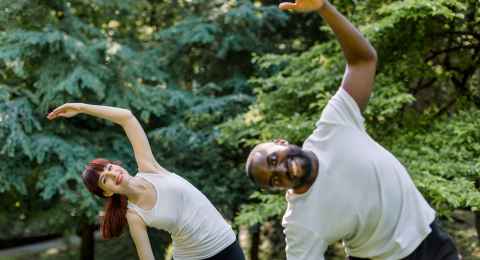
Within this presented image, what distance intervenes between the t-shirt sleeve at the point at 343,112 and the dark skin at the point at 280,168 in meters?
0.14

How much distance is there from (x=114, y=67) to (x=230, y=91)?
6.31 feet

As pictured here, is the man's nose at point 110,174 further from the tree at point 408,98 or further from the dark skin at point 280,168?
the tree at point 408,98

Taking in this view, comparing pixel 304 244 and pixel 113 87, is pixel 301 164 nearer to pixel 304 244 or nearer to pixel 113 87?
pixel 304 244

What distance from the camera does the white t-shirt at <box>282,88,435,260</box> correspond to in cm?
153

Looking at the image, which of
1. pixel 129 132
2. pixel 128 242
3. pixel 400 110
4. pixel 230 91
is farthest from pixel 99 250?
pixel 129 132

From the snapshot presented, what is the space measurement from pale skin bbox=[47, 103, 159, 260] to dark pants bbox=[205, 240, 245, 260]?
1.24ft

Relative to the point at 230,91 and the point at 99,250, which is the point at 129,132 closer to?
the point at 230,91

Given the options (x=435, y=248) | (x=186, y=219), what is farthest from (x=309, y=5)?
(x=186, y=219)

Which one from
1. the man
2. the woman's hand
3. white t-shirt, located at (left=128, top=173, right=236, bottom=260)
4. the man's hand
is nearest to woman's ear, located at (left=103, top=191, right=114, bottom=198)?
white t-shirt, located at (left=128, top=173, right=236, bottom=260)

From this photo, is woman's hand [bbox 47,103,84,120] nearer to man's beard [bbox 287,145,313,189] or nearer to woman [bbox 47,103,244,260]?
woman [bbox 47,103,244,260]

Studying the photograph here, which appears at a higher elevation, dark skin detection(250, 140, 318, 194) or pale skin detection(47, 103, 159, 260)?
dark skin detection(250, 140, 318, 194)

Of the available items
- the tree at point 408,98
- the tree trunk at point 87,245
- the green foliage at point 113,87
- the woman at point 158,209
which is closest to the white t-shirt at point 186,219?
the woman at point 158,209

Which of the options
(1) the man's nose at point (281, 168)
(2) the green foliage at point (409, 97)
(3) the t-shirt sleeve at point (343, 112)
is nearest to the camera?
(1) the man's nose at point (281, 168)

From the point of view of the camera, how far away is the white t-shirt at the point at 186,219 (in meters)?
2.74
